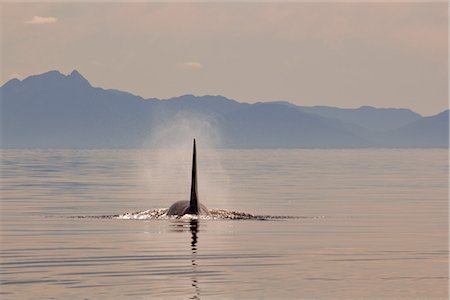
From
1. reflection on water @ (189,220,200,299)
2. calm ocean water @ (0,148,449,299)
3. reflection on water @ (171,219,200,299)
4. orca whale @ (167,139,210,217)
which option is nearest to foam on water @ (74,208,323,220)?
orca whale @ (167,139,210,217)

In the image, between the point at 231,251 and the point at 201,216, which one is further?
the point at 201,216

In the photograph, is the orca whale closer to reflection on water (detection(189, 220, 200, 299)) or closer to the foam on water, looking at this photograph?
the foam on water

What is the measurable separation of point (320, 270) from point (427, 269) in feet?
12.1

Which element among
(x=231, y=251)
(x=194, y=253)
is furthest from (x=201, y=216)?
(x=194, y=253)

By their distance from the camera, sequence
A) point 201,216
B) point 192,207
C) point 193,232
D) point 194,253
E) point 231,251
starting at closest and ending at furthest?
1. point 194,253
2. point 231,251
3. point 193,232
4. point 192,207
5. point 201,216

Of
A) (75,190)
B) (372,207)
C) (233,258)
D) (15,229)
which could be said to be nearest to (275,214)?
(372,207)

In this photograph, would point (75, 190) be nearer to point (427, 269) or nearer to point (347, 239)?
point (347, 239)

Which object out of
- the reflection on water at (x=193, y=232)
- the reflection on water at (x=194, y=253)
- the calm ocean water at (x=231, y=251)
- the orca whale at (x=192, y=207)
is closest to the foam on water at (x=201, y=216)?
the orca whale at (x=192, y=207)

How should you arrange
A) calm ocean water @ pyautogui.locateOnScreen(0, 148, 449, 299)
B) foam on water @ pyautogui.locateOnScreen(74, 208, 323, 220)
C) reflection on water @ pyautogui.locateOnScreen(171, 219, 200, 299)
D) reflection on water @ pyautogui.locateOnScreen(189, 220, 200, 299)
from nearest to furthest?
1. reflection on water @ pyautogui.locateOnScreen(189, 220, 200, 299)
2. calm ocean water @ pyautogui.locateOnScreen(0, 148, 449, 299)
3. reflection on water @ pyautogui.locateOnScreen(171, 219, 200, 299)
4. foam on water @ pyautogui.locateOnScreen(74, 208, 323, 220)

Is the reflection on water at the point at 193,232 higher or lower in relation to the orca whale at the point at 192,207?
lower

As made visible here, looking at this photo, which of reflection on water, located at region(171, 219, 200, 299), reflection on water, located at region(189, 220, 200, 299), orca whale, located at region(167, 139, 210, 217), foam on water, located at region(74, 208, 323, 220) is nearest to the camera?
reflection on water, located at region(189, 220, 200, 299)

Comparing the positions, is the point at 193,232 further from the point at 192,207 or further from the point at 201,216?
the point at 201,216

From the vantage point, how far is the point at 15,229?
184 feet

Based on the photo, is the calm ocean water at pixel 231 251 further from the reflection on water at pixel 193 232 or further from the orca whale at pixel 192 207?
the orca whale at pixel 192 207
